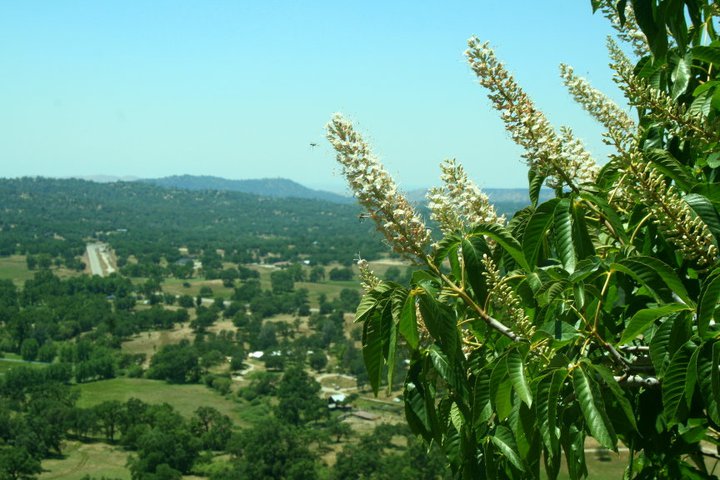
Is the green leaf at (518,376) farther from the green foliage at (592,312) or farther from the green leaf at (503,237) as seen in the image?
the green leaf at (503,237)

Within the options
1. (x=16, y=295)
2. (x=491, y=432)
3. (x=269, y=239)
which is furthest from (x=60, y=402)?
(x=269, y=239)

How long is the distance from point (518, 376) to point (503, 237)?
558 millimetres

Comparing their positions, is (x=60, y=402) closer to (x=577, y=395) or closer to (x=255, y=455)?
(x=255, y=455)

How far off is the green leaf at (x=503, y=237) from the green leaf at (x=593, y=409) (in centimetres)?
55

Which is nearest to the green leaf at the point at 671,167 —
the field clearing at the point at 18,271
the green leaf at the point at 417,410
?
the green leaf at the point at 417,410

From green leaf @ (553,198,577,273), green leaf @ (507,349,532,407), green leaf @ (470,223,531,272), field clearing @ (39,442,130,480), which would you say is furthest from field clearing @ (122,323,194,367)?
green leaf @ (507,349,532,407)

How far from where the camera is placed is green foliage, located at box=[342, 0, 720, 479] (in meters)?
2.29

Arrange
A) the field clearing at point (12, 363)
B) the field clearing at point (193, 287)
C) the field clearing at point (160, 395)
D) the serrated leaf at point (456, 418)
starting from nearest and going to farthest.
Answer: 1. the serrated leaf at point (456, 418)
2. the field clearing at point (160, 395)
3. the field clearing at point (12, 363)
4. the field clearing at point (193, 287)

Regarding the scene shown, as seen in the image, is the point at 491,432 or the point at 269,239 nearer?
the point at 491,432

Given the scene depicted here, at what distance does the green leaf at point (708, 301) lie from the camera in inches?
80.4

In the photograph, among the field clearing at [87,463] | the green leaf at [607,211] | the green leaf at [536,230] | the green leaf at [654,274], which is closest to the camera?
the green leaf at [654,274]

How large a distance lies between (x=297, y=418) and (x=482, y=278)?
225 feet

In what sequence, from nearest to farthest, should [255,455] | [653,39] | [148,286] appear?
1. [653,39]
2. [255,455]
3. [148,286]

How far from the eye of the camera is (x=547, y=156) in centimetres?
291
